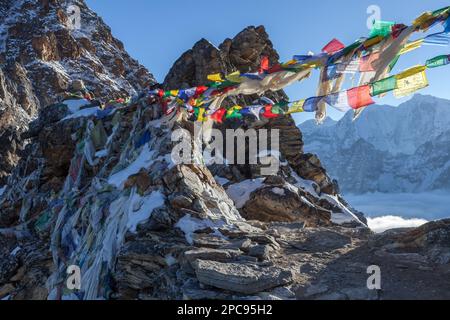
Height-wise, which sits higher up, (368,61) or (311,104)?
(368,61)

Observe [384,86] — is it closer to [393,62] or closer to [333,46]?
[393,62]

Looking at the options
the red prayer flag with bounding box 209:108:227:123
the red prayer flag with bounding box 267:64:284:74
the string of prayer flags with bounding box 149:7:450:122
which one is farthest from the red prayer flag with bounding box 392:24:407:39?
the red prayer flag with bounding box 209:108:227:123

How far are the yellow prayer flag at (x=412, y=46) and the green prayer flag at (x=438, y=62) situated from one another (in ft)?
1.75

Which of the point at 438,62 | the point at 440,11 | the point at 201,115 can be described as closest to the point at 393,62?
the point at 438,62

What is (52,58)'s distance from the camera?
4498 inches

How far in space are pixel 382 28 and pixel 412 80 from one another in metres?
1.57

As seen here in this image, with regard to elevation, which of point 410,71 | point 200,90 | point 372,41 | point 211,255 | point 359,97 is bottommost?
point 211,255

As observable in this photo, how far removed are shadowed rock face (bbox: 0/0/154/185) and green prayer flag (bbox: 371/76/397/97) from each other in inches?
2949

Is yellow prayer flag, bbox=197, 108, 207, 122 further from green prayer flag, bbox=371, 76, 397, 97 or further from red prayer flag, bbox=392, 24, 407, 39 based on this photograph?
red prayer flag, bbox=392, 24, 407, 39

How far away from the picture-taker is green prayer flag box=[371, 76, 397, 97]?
11.0m

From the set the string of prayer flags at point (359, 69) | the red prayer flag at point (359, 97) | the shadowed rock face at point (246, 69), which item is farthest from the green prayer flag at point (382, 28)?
the shadowed rock face at point (246, 69)

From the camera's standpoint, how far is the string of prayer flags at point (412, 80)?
Result: 10820 millimetres

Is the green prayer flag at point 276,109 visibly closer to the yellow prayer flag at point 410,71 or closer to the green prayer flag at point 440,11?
the yellow prayer flag at point 410,71

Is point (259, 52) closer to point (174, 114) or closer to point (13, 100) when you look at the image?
point (174, 114)
